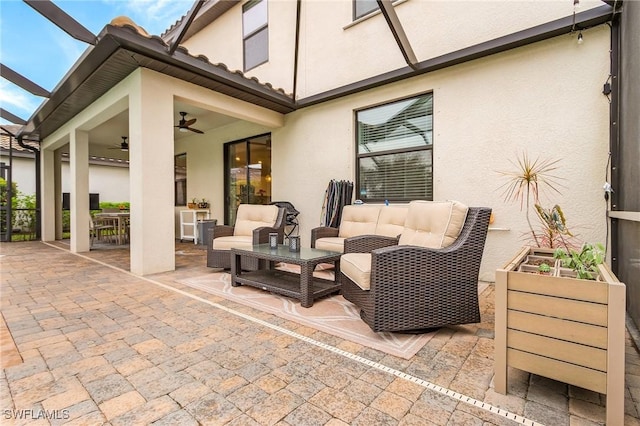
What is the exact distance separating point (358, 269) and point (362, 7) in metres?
5.05

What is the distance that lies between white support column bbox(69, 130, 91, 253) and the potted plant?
26.5ft

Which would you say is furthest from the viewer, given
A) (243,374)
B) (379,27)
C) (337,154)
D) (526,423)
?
(337,154)

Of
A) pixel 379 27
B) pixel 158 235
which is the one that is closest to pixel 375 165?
pixel 379 27

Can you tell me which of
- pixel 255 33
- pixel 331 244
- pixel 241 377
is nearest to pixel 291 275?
pixel 331 244

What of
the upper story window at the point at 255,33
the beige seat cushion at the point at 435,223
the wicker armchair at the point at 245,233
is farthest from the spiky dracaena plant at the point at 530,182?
the upper story window at the point at 255,33

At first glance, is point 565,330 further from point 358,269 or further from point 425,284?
point 358,269

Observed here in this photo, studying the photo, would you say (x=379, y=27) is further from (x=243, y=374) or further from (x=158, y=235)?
(x=243, y=374)

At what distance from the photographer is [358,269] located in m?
2.42

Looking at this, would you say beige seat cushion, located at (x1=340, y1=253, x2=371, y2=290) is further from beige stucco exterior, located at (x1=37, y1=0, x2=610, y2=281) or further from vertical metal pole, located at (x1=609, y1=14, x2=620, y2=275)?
vertical metal pole, located at (x1=609, y1=14, x2=620, y2=275)

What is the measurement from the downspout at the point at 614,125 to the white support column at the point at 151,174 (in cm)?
541

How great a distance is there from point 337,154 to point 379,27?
2192 millimetres

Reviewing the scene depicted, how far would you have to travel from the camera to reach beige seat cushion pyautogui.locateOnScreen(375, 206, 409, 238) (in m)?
4.19

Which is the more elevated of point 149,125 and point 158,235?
point 149,125

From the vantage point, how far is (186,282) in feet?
12.8
